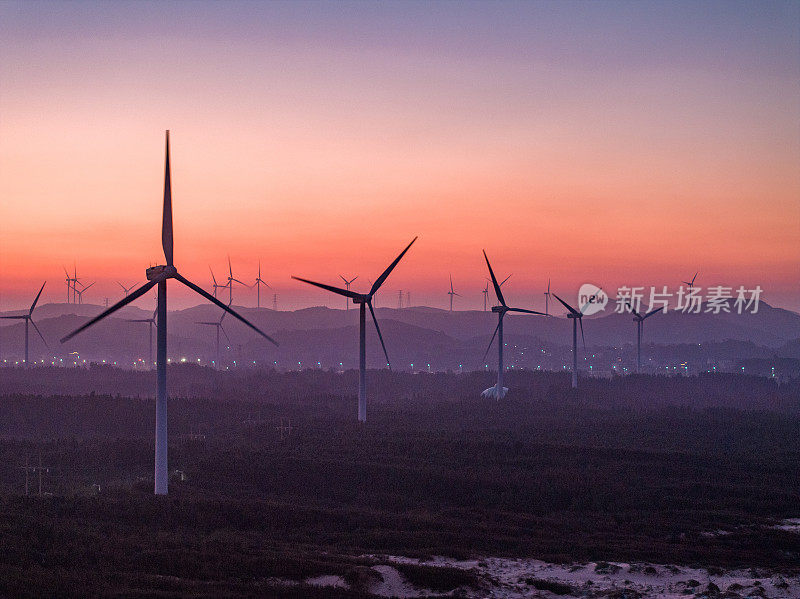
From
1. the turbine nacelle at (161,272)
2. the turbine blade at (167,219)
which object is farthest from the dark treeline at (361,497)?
the turbine blade at (167,219)

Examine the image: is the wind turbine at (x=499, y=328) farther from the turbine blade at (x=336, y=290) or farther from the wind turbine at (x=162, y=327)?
the wind turbine at (x=162, y=327)

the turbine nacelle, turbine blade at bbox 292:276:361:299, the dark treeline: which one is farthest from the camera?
turbine blade at bbox 292:276:361:299

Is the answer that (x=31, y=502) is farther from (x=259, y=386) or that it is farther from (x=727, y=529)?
(x=259, y=386)

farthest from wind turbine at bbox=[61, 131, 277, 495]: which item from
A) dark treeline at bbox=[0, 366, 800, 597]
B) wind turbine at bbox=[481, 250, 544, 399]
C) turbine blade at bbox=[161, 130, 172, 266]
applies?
wind turbine at bbox=[481, 250, 544, 399]

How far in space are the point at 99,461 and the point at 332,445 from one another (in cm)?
2174

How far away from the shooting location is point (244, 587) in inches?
1236

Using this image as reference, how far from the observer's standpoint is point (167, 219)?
55844mm

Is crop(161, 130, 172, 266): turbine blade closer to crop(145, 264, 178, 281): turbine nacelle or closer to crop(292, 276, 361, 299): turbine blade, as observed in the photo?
crop(145, 264, 178, 281): turbine nacelle

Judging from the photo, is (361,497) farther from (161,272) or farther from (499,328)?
(499,328)

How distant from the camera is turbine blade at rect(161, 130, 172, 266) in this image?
55275mm

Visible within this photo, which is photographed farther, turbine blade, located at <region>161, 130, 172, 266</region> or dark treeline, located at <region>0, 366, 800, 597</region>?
turbine blade, located at <region>161, 130, 172, 266</region>

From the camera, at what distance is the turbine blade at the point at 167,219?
5528cm

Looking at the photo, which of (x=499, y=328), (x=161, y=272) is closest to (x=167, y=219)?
(x=161, y=272)

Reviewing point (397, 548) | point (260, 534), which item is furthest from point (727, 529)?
point (260, 534)
